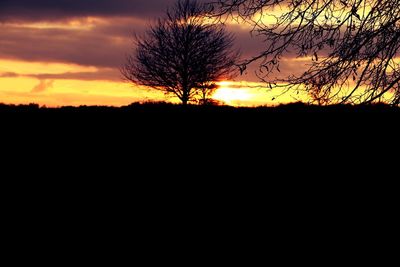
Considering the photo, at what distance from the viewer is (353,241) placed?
18.2 ft

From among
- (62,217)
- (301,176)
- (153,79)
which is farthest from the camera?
(153,79)

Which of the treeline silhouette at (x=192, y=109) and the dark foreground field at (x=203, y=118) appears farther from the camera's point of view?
the treeline silhouette at (x=192, y=109)

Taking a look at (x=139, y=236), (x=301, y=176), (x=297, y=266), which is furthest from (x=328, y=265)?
(x=139, y=236)

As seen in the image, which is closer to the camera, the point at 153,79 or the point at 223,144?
the point at 223,144

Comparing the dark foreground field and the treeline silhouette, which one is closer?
the dark foreground field

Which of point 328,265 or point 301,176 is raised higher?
point 301,176

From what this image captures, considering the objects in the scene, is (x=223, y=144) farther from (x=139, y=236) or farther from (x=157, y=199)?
(x=139, y=236)

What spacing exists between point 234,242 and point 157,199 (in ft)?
2.85

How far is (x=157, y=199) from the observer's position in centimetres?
562

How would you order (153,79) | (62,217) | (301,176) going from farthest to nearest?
1. (153,79)
2. (62,217)
3. (301,176)

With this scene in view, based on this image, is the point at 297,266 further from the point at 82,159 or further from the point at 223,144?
the point at 82,159

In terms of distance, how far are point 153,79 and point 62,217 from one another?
86.1 ft

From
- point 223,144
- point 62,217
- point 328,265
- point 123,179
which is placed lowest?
point 328,265

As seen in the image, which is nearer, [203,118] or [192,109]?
[203,118]
